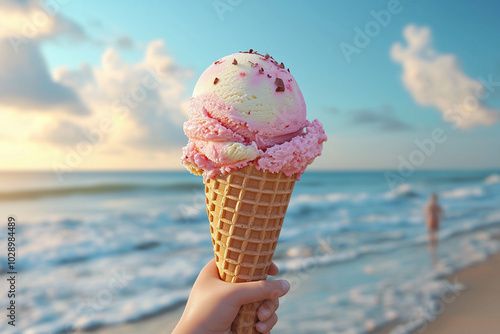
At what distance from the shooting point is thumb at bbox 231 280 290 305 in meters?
1.67

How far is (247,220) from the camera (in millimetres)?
1800

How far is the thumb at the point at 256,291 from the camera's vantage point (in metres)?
1.67

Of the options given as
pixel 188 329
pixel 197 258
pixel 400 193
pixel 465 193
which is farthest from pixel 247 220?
pixel 465 193

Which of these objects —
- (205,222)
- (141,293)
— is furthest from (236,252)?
(205,222)

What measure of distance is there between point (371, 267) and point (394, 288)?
0.77 metres

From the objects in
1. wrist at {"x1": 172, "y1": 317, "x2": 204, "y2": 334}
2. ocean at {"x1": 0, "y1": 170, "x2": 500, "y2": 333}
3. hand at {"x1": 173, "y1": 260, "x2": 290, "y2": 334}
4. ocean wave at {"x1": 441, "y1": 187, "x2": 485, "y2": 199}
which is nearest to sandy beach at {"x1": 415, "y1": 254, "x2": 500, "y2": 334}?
ocean at {"x1": 0, "y1": 170, "x2": 500, "y2": 333}

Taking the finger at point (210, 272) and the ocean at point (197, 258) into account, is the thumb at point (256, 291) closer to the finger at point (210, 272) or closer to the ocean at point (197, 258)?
the finger at point (210, 272)

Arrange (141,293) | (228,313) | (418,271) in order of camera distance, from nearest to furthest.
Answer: (228,313), (141,293), (418,271)

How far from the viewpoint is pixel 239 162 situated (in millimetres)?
1705

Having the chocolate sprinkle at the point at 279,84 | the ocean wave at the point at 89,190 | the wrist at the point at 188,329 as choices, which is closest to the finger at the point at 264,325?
the wrist at the point at 188,329

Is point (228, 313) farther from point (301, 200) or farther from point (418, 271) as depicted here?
point (301, 200)

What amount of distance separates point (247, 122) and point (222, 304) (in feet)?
2.65

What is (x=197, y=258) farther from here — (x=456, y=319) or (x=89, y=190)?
(x=89, y=190)

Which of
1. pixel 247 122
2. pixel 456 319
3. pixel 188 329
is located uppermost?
pixel 247 122
